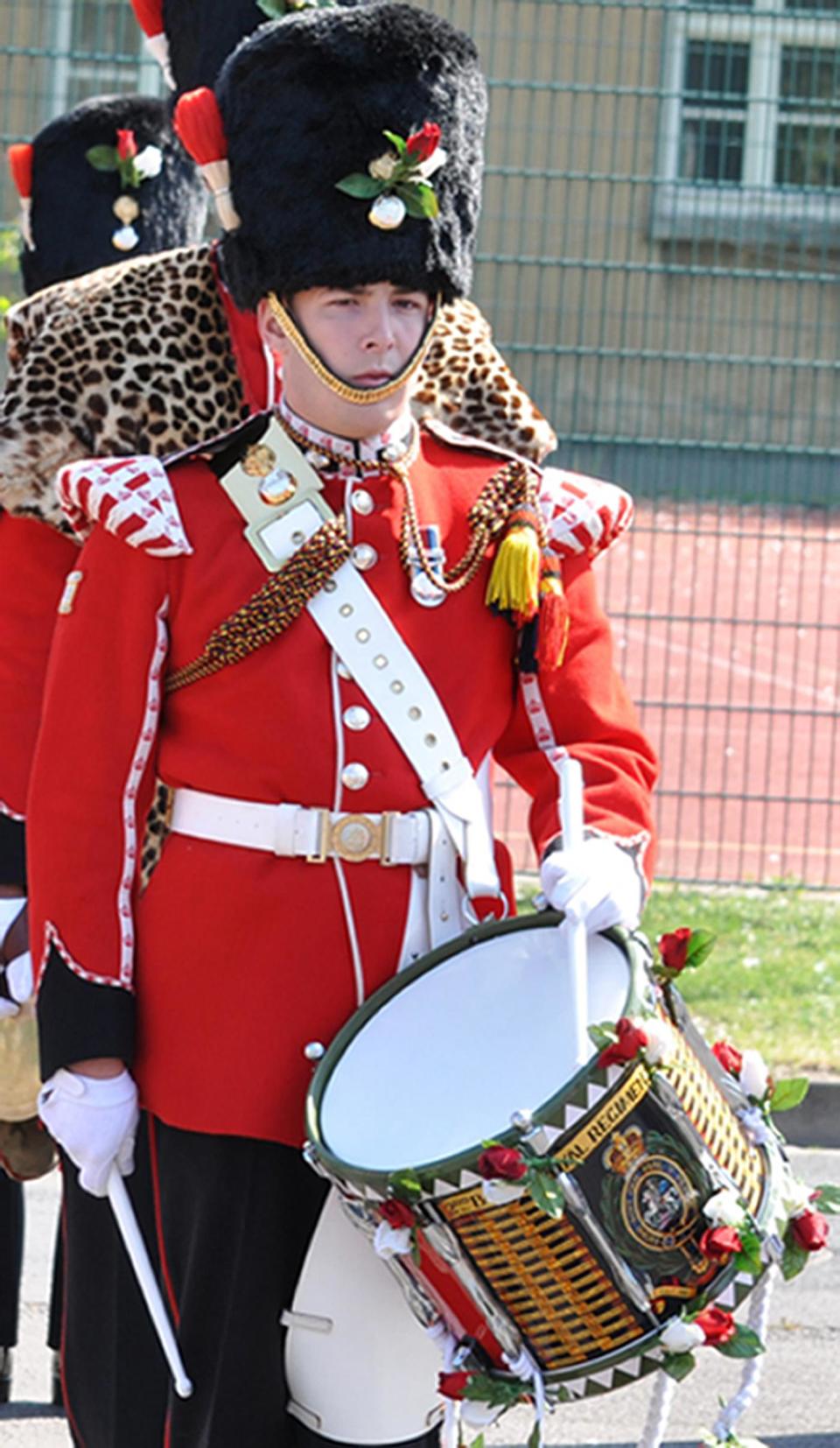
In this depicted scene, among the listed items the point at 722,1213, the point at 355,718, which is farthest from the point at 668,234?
the point at 722,1213

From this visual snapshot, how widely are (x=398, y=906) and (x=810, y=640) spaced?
11.4m

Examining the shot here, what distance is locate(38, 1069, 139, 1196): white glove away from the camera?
2.97 metres

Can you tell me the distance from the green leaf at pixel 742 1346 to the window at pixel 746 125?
5.29 m

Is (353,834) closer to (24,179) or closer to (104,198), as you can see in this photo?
(104,198)

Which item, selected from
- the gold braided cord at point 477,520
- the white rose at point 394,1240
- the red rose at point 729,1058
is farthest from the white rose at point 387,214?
the white rose at point 394,1240

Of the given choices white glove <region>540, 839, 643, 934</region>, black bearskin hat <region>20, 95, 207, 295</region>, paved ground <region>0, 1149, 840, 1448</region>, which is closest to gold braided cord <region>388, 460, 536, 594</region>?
white glove <region>540, 839, 643, 934</region>

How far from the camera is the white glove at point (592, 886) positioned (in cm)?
291

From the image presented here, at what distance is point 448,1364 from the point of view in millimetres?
2811

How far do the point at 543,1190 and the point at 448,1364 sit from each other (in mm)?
319

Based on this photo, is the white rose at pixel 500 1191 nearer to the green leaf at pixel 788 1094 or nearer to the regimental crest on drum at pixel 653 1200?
the regimental crest on drum at pixel 653 1200

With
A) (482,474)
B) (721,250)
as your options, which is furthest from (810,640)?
(482,474)

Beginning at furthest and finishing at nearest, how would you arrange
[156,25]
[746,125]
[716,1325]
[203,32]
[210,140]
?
[746,125] < [156,25] < [203,32] < [210,140] < [716,1325]

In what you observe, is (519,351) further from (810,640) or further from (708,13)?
(810,640)

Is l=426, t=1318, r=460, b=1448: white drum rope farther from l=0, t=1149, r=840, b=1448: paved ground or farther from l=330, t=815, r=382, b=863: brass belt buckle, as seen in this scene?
l=0, t=1149, r=840, b=1448: paved ground
